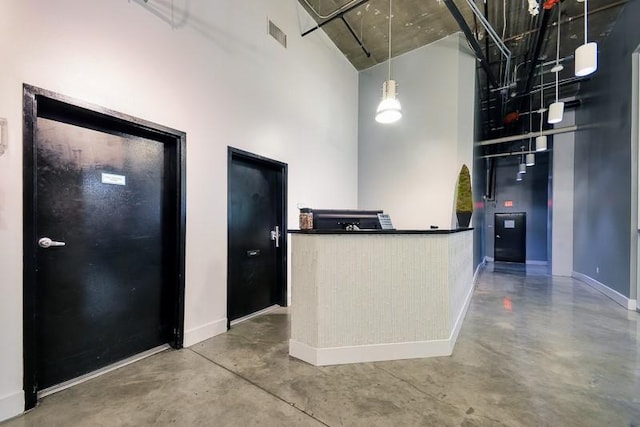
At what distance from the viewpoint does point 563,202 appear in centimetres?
634

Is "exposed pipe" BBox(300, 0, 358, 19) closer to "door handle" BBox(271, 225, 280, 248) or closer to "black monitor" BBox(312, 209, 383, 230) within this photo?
"black monitor" BBox(312, 209, 383, 230)

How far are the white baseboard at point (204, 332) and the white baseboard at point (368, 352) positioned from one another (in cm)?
97

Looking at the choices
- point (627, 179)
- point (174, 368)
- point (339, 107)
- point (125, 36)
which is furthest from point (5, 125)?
point (627, 179)

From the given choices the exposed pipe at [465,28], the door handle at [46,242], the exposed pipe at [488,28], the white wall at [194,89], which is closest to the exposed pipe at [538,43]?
the exposed pipe at [488,28]

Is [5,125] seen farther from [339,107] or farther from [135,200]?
[339,107]

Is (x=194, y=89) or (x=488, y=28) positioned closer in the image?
(x=194, y=89)

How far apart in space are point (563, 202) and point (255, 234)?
7.11 meters

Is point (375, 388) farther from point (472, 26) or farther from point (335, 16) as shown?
point (472, 26)

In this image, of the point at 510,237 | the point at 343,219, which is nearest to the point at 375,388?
the point at 343,219

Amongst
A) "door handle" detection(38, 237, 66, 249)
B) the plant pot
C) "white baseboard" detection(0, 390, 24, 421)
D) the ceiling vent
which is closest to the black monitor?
"door handle" detection(38, 237, 66, 249)

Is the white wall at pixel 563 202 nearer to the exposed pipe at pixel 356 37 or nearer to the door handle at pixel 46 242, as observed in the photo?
the exposed pipe at pixel 356 37

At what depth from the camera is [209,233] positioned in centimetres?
A: 290

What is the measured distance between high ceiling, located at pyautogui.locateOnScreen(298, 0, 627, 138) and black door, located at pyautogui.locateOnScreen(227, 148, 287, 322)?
8.75 ft

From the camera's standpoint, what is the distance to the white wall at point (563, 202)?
626cm
